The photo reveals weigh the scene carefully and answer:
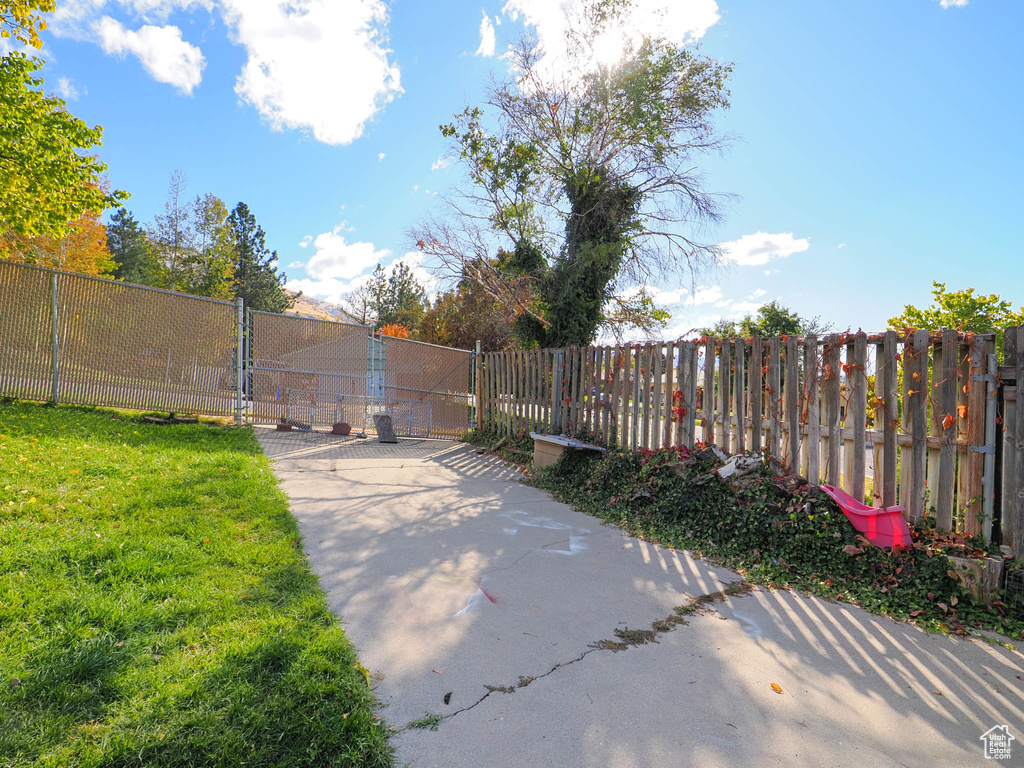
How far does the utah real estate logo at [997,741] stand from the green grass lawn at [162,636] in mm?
2535

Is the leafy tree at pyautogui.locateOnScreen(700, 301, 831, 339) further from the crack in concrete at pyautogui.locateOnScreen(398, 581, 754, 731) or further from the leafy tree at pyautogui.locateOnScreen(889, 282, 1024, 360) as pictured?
the crack in concrete at pyautogui.locateOnScreen(398, 581, 754, 731)

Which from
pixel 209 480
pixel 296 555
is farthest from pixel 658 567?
pixel 209 480

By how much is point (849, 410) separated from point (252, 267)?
126ft

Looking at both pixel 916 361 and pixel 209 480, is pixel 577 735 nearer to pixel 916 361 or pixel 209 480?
pixel 916 361

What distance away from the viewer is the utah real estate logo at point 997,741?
2117mm

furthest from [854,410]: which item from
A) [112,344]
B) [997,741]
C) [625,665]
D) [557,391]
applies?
[112,344]

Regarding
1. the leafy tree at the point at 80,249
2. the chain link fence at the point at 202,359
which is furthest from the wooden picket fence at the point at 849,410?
the leafy tree at the point at 80,249

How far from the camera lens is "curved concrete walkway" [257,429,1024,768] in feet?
6.89

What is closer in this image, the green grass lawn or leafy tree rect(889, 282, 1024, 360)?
the green grass lawn

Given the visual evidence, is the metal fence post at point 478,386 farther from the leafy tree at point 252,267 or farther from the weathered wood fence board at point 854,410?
the leafy tree at point 252,267

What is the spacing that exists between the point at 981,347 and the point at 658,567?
303 cm

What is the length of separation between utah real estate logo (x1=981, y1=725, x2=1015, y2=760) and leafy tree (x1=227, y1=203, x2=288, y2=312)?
37.8m

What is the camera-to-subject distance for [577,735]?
212cm

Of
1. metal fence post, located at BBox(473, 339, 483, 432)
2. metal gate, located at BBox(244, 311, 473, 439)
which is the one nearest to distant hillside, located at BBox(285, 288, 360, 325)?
metal gate, located at BBox(244, 311, 473, 439)
